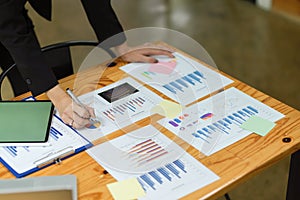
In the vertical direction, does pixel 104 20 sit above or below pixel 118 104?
above

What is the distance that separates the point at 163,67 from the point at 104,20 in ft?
0.89

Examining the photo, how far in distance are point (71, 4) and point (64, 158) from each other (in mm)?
2699

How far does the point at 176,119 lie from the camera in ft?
5.48

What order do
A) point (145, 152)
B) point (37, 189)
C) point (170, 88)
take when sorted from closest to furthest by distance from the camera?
1. point (37, 189)
2. point (145, 152)
3. point (170, 88)

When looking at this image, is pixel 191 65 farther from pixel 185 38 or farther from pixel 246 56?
pixel 185 38

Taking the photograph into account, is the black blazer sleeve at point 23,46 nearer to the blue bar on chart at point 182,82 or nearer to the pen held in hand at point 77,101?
the pen held in hand at point 77,101

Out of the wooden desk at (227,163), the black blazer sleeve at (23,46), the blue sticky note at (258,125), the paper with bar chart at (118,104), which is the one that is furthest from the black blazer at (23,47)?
the blue sticky note at (258,125)

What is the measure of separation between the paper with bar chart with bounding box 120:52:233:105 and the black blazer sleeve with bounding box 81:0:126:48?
127mm

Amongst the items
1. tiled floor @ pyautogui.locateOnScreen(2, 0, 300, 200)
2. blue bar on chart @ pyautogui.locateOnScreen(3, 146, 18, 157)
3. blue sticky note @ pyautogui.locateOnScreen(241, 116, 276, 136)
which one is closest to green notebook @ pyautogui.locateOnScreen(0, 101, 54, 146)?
blue bar on chart @ pyautogui.locateOnScreen(3, 146, 18, 157)

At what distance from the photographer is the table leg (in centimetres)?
163

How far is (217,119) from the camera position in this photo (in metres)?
1.66

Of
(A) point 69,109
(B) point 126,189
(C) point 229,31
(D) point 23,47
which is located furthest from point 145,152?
(C) point 229,31

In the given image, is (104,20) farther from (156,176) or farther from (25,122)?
(156,176)

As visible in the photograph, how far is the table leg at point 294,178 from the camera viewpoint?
64.1 inches
